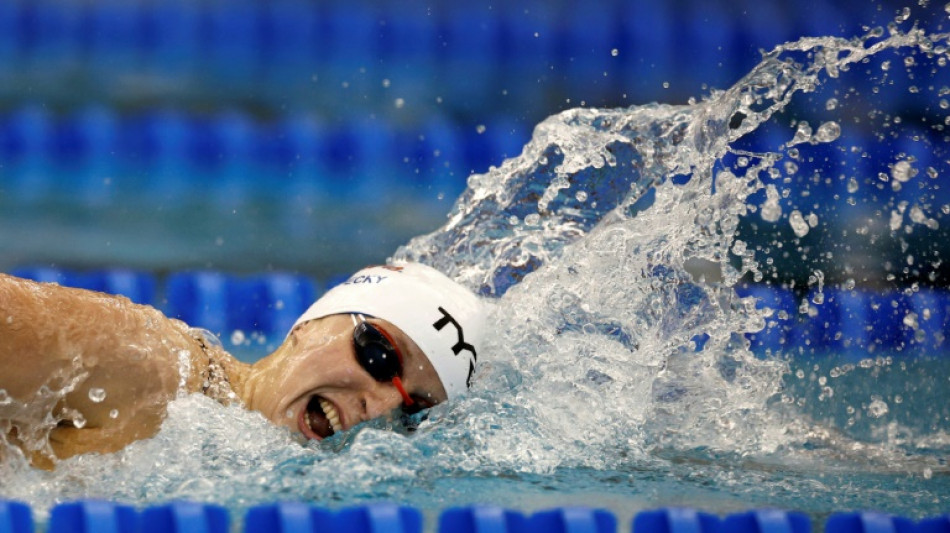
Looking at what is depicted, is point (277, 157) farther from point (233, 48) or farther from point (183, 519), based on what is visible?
point (183, 519)

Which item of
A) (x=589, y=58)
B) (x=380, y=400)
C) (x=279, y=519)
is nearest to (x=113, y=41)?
(x=589, y=58)

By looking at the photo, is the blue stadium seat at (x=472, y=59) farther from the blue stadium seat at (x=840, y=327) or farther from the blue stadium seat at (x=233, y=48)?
the blue stadium seat at (x=840, y=327)

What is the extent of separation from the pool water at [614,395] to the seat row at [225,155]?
3.72 feet

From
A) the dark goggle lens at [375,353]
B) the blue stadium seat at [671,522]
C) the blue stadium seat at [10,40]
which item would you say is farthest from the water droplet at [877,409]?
the blue stadium seat at [10,40]

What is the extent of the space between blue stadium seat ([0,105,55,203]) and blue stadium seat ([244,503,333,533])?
2.41 meters

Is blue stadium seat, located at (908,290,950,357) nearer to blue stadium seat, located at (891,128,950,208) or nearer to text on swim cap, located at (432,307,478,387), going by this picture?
blue stadium seat, located at (891,128,950,208)

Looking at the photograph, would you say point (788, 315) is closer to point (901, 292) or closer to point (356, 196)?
point (901, 292)

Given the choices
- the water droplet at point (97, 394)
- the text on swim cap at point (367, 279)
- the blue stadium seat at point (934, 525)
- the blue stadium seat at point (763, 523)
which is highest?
the text on swim cap at point (367, 279)

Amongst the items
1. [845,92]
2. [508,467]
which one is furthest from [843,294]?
[508,467]

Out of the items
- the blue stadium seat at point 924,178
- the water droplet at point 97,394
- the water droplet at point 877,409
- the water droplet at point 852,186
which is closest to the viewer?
the water droplet at point 97,394

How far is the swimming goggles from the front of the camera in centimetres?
204

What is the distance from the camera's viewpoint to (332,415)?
6.75 ft

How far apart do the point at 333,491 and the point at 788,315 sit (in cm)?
207

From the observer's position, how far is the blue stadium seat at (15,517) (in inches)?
62.1
